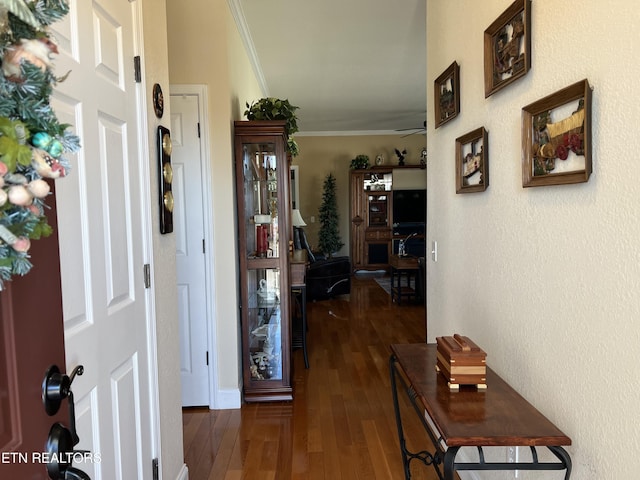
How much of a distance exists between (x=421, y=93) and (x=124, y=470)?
18.3 ft

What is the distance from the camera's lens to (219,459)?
238cm

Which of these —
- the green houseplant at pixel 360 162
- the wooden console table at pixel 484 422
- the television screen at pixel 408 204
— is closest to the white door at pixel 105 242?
the wooden console table at pixel 484 422

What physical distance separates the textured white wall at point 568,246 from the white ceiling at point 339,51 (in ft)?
5.32

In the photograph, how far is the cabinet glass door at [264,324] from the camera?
125 inches

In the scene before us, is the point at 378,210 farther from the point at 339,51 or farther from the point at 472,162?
the point at 472,162

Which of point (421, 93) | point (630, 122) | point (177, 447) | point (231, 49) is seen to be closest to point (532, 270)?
point (630, 122)

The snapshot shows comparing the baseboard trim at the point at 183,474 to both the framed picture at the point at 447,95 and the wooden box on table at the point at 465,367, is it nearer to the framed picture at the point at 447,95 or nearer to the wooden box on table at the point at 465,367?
the wooden box on table at the point at 465,367

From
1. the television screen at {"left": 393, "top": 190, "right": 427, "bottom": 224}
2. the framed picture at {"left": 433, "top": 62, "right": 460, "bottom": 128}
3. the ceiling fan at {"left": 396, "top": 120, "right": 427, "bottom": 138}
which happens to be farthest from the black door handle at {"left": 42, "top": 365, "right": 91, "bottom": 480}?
the television screen at {"left": 393, "top": 190, "right": 427, "bottom": 224}

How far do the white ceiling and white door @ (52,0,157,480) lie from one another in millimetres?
1998

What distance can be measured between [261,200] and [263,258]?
0.47 meters

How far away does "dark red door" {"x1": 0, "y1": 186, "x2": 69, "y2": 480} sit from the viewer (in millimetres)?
710

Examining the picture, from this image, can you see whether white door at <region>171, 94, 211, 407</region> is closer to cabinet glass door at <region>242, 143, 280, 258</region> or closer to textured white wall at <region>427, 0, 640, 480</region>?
cabinet glass door at <region>242, 143, 280, 258</region>

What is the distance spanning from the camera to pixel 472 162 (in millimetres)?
1890

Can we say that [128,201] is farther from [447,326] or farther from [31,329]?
[447,326]
